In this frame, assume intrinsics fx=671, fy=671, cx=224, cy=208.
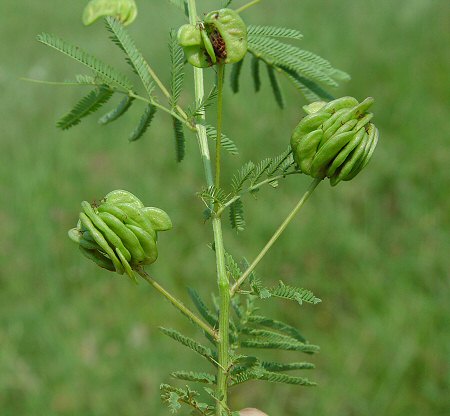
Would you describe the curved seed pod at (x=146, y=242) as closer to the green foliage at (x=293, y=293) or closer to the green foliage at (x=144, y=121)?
the green foliage at (x=293, y=293)

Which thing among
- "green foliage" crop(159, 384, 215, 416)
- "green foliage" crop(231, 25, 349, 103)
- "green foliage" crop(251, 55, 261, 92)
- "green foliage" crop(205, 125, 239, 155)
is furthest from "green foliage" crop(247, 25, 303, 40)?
"green foliage" crop(159, 384, 215, 416)

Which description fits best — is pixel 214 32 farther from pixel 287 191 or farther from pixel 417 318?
pixel 287 191

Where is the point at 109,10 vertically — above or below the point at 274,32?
below

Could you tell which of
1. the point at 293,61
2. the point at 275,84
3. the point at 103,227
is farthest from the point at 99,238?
the point at 275,84

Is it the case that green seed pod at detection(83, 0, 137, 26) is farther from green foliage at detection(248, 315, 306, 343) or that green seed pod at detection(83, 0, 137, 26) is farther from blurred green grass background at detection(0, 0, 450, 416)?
blurred green grass background at detection(0, 0, 450, 416)

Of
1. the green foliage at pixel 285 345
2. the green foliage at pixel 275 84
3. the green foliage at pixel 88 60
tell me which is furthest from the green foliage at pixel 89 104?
the green foliage at pixel 285 345

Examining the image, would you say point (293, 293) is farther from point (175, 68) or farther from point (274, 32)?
point (274, 32)

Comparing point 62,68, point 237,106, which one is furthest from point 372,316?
point 62,68
